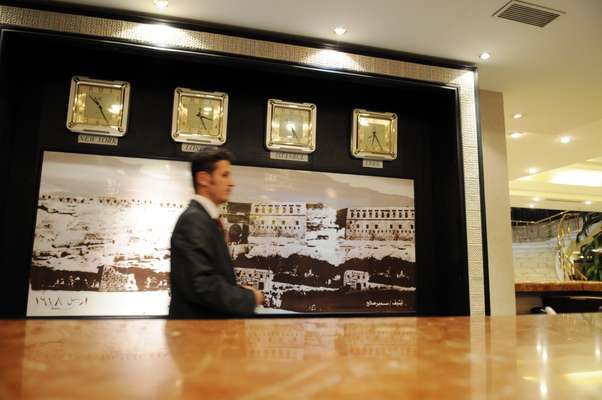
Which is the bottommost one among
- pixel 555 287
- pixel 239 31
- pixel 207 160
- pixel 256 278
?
pixel 555 287

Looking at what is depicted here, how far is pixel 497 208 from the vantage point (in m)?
3.73

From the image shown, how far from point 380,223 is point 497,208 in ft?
3.97

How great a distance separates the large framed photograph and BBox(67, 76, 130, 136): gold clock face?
201 mm

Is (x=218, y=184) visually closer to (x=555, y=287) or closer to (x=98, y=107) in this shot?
(x=98, y=107)

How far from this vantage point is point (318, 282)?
3133 millimetres

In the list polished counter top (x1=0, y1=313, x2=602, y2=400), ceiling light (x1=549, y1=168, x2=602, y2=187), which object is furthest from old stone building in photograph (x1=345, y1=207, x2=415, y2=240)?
ceiling light (x1=549, y1=168, x2=602, y2=187)

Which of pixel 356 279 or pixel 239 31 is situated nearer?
pixel 239 31

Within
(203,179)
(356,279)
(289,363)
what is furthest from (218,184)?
(356,279)

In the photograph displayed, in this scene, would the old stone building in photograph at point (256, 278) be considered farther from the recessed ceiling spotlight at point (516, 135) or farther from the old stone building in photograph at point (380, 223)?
the recessed ceiling spotlight at point (516, 135)

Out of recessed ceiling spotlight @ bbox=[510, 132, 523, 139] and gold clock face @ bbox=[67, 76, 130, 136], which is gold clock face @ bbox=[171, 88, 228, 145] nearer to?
gold clock face @ bbox=[67, 76, 130, 136]

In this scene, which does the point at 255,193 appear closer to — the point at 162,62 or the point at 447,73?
the point at 162,62

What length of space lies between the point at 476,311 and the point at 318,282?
3.95ft

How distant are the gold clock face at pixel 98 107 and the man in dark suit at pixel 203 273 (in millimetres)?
1621

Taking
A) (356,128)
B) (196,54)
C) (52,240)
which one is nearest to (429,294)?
(356,128)
